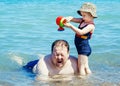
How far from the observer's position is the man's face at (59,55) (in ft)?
18.5

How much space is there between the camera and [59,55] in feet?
18.5

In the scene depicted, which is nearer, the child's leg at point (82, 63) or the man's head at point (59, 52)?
the man's head at point (59, 52)

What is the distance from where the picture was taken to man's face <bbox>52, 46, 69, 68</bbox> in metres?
5.64

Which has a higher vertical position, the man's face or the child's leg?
the man's face

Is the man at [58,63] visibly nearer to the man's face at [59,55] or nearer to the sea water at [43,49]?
the man's face at [59,55]

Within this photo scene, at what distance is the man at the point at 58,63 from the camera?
224 inches

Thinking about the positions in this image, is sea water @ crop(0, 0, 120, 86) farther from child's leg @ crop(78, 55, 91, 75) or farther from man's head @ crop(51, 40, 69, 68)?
man's head @ crop(51, 40, 69, 68)

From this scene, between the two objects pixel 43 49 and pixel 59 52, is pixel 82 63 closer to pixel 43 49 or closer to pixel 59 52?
pixel 59 52

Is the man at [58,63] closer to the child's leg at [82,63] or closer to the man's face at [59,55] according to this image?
the man's face at [59,55]

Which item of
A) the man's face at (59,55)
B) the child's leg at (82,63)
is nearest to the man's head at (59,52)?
the man's face at (59,55)

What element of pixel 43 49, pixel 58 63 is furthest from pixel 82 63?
pixel 43 49

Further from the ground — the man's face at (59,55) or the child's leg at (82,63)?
the man's face at (59,55)

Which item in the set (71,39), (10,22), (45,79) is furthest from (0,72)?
(10,22)

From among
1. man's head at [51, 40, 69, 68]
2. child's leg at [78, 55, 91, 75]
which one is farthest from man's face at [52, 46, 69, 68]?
child's leg at [78, 55, 91, 75]
